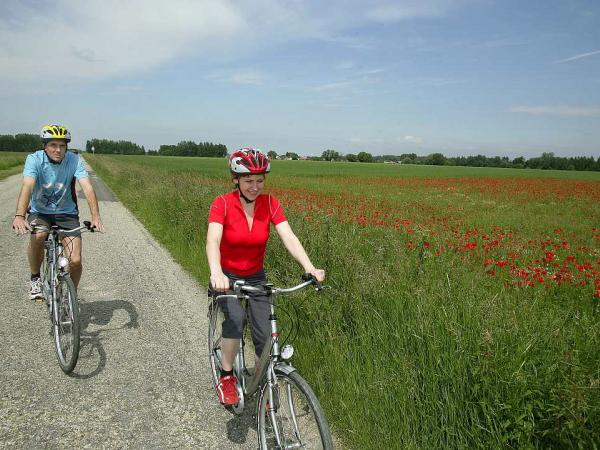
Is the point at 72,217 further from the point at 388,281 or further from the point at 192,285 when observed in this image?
the point at 388,281

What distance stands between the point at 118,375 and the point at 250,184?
2.49 meters

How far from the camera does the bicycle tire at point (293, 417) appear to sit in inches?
95.8

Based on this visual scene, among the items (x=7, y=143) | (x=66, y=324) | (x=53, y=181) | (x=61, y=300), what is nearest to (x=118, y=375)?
(x=66, y=324)

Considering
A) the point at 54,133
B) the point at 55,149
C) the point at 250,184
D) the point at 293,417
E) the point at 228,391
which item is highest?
the point at 54,133

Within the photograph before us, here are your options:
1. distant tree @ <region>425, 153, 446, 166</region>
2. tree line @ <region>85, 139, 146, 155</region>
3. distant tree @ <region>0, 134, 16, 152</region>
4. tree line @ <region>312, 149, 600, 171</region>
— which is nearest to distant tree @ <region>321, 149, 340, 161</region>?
tree line @ <region>312, 149, 600, 171</region>

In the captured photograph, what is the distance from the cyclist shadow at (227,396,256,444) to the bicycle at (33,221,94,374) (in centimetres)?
172

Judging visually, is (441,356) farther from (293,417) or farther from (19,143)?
(19,143)

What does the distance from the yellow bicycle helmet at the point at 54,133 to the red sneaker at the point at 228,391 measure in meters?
3.25

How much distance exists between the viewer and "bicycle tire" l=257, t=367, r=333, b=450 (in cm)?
243

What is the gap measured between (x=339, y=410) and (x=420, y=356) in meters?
0.81

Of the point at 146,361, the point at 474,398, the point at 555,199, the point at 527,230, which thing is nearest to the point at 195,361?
the point at 146,361

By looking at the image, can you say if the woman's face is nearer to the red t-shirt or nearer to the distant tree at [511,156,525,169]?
the red t-shirt

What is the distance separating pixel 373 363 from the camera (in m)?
3.48

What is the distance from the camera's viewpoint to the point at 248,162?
3.07m
